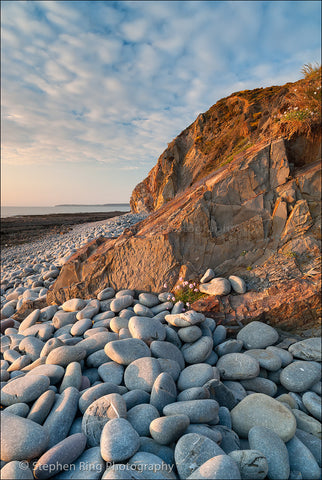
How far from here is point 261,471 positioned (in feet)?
6.72

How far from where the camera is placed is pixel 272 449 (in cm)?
234

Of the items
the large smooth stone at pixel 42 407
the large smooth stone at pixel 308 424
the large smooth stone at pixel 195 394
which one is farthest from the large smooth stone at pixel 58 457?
the large smooth stone at pixel 308 424

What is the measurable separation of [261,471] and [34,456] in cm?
182

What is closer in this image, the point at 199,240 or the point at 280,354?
the point at 280,354

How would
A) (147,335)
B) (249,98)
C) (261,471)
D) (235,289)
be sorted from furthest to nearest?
(249,98) < (235,289) < (147,335) < (261,471)

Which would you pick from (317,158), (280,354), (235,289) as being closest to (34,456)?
(280,354)

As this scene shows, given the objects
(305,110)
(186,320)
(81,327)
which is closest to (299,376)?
(186,320)

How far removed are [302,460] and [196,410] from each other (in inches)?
44.1

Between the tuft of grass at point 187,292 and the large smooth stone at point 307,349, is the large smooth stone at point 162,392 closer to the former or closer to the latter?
the tuft of grass at point 187,292

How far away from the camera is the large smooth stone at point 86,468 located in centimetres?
193

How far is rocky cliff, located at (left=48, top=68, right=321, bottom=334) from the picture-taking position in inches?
177

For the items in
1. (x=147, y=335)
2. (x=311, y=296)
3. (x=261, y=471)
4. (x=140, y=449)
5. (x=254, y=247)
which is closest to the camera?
(x=261, y=471)

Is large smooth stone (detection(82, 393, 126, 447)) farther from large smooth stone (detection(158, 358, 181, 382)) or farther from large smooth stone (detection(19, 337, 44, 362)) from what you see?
large smooth stone (detection(19, 337, 44, 362))

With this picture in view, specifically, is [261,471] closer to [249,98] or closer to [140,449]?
[140,449]
